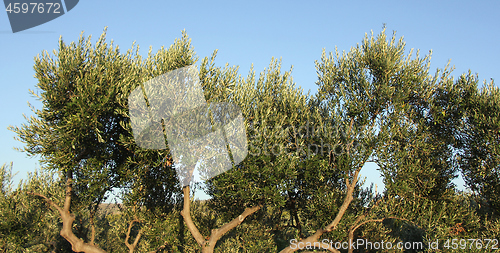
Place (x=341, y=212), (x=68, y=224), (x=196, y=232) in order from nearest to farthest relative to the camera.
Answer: (x=341, y=212) < (x=196, y=232) < (x=68, y=224)

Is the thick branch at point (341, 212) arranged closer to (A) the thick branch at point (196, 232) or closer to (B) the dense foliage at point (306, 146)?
(B) the dense foliage at point (306, 146)

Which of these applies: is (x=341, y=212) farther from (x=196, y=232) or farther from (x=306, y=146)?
(x=196, y=232)

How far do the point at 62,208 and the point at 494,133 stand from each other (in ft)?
80.4

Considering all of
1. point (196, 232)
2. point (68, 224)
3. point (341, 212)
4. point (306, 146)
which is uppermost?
point (306, 146)

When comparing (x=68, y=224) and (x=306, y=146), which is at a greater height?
(x=306, y=146)

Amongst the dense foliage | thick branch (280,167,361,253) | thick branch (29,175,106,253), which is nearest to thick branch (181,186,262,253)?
the dense foliage

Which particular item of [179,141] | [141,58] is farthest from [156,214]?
[141,58]

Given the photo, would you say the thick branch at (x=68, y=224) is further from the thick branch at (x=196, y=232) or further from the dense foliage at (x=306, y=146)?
the thick branch at (x=196, y=232)

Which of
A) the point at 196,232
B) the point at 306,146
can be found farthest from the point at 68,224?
the point at 306,146

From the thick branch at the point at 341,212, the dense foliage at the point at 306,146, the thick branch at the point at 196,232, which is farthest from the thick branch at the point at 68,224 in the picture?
the thick branch at the point at 341,212

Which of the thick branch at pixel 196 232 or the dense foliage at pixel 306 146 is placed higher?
the dense foliage at pixel 306 146

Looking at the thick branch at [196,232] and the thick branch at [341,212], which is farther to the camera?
the thick branch at [196,232]

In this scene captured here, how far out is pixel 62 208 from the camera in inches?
746

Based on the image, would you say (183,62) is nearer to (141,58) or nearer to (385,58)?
(141,58)
